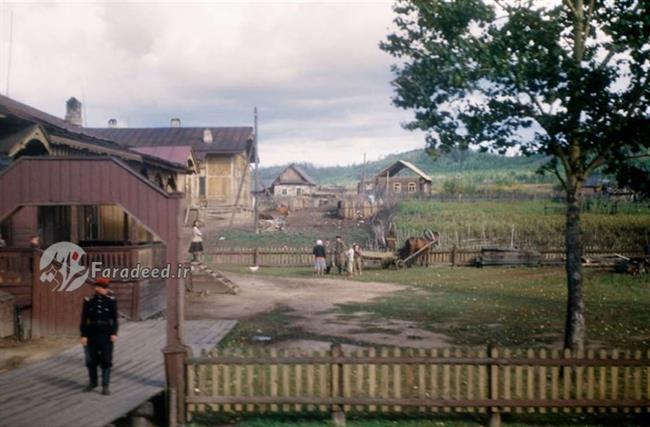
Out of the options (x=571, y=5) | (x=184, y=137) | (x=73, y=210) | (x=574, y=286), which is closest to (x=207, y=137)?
(x=184, y=137)

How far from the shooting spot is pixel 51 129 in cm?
1471

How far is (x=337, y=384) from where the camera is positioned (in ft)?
25.2

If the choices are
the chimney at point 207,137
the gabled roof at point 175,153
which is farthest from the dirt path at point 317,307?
the chimney at point 207,137

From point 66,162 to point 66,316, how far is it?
6.42 metres

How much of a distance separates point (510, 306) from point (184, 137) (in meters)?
38.4

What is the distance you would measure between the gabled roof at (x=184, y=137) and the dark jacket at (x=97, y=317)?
3878cm

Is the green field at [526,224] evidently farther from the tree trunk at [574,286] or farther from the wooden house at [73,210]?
the tree trunk at [574,286]

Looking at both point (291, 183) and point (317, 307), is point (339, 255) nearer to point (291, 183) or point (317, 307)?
point (317, 307)

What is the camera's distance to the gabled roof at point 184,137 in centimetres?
4722

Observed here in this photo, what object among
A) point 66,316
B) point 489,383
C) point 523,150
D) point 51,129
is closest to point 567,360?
point 489,383

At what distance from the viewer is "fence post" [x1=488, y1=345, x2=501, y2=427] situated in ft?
25.0

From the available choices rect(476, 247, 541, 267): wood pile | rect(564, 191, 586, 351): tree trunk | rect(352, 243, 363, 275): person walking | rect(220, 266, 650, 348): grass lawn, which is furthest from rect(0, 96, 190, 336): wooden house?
rect(476, 247, 541, 267): wood pile

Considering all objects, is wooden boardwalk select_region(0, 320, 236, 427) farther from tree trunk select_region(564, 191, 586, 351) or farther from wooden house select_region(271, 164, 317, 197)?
wooden house select_region(271, 164, 317, 197)

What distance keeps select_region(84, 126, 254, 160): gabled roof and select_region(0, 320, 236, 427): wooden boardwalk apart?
36.0 metres
